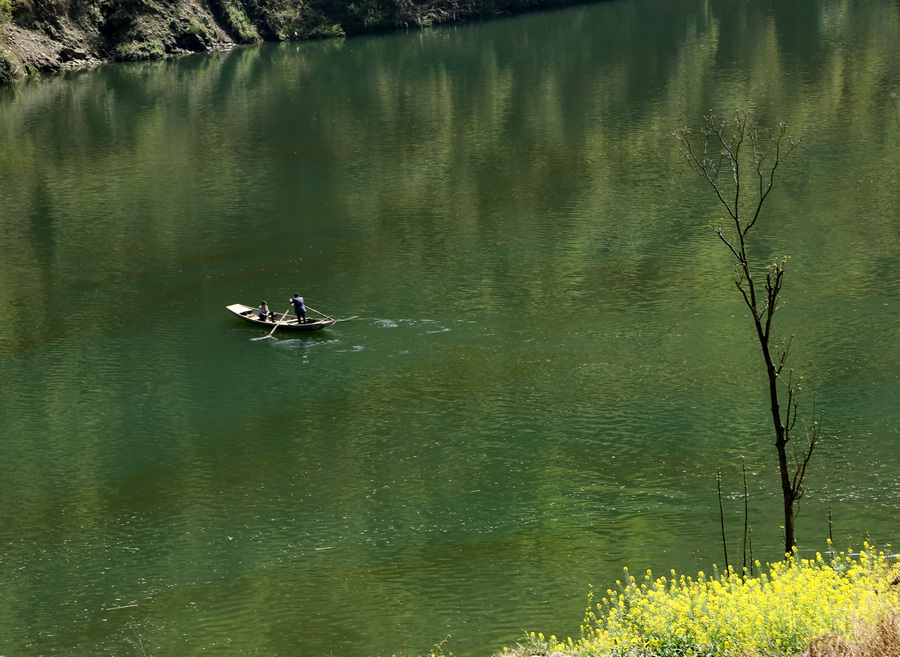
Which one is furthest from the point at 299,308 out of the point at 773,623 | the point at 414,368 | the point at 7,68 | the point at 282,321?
the point at 7,68

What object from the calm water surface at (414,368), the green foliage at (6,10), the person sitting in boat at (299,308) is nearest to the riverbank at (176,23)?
the green foliage at (6,10)

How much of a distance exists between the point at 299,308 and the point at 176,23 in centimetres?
8711

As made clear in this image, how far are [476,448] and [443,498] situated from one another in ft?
10.0

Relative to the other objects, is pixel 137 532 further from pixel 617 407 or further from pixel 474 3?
pixel 474 3

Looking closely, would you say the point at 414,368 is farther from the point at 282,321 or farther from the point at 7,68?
the point at 7,68

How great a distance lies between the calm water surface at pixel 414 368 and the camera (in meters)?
23.4

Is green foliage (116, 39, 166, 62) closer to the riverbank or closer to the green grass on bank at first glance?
the riverbank

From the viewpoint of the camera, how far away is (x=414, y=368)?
35250 mm

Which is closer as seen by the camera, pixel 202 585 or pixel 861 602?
pixel 861 602

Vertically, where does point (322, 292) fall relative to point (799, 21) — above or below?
below

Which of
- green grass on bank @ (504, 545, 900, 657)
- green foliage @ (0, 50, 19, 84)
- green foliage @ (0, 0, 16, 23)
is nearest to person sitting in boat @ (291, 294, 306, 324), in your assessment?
green grass on bank @ (504, 545, 900, 657)

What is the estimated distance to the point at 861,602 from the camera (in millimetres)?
13734

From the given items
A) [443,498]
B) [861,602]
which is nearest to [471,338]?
[443,498]

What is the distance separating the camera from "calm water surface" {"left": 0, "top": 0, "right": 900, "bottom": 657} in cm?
2342
